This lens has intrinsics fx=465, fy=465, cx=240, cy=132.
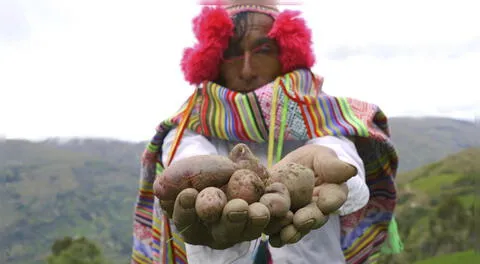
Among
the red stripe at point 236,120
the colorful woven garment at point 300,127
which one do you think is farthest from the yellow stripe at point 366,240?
the red stripe at point 236,120

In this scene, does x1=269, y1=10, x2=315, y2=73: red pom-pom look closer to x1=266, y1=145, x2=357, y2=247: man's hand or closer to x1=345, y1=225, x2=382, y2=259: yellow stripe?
x1=266, y1=145, x2=357, y2=247: man's hand

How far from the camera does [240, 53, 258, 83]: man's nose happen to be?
5.28 ft

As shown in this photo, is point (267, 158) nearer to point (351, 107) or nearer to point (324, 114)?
point (324, 114)

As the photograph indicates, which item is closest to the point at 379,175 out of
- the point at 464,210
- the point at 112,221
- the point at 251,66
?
the point at 251,66

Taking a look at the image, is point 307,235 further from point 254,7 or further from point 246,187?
point 254,7

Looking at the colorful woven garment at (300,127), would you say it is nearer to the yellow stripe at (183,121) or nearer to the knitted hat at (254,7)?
the yellow stripe at (183,121)

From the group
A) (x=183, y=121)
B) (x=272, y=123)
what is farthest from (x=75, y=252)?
(x=272, y=123)

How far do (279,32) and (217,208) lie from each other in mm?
965

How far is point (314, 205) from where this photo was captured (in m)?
0.94

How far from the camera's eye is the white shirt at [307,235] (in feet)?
4.01

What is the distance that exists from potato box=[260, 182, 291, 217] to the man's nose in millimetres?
798

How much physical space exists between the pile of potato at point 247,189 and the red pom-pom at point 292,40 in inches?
29.1

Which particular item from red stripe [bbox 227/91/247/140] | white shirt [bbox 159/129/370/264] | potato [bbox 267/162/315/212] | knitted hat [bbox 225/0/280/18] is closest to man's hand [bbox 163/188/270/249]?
potato [bbox 267/162/315/212]

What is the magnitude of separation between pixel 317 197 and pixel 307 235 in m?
0.39
